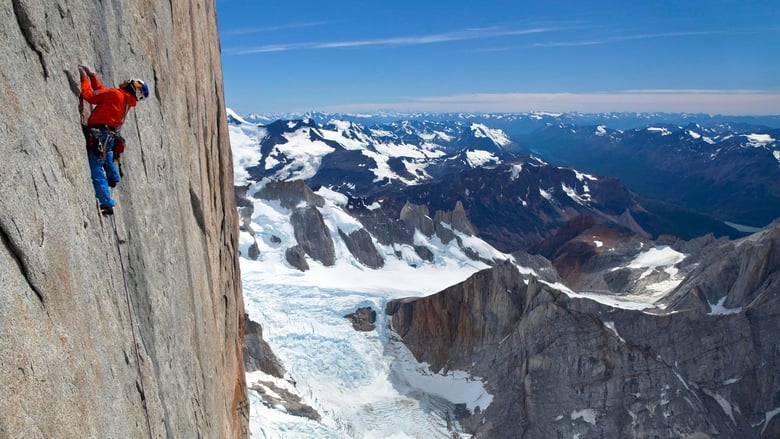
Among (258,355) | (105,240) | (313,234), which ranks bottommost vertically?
(258,355)

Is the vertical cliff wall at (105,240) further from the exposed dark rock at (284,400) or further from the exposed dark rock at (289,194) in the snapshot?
the exposed dark rock at (289,194)

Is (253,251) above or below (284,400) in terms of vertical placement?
above

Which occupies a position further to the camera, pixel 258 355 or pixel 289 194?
pixel 289 194

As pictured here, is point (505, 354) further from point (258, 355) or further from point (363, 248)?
point (363, 248)

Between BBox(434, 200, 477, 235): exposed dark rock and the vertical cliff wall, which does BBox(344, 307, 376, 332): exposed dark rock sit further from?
BBox(434, 200, 477, 235): exposed dark rock

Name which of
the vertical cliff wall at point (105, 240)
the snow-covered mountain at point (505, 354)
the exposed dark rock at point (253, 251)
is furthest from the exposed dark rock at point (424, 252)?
the vertical cliff wall at point (105, 240)

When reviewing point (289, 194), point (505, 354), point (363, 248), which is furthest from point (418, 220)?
point (505, 354)

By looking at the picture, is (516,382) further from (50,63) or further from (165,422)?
(50,63)
